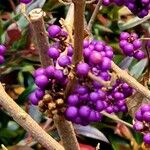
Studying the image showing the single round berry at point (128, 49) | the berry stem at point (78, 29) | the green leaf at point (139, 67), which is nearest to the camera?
the berry stem at point (78, 29)

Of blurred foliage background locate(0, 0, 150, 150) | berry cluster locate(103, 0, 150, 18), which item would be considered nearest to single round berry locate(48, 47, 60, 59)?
berry cluster locate(103, 0, 150, 18)

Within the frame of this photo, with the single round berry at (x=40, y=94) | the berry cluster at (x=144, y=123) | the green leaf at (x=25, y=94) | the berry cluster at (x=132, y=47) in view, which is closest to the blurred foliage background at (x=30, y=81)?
the green leaf at (x=25, y=94)

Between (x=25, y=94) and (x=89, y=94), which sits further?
(x=25, y=94)

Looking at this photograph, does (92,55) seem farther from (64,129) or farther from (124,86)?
(124,86)

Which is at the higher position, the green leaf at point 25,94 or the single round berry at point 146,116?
the single round berry at point 146,116

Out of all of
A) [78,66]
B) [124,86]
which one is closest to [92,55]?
[78,66]

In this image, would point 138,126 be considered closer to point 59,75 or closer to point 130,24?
point 59,75

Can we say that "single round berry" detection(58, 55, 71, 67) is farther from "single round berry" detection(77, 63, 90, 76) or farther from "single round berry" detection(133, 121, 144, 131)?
"single round berry" detection(133, 121, 144, 131)

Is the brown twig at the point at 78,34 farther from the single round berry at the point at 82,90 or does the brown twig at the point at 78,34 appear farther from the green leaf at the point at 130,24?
the green leaf at the point at 130,24

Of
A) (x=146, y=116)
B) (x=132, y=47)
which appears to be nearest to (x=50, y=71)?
(x=146, y=116)
